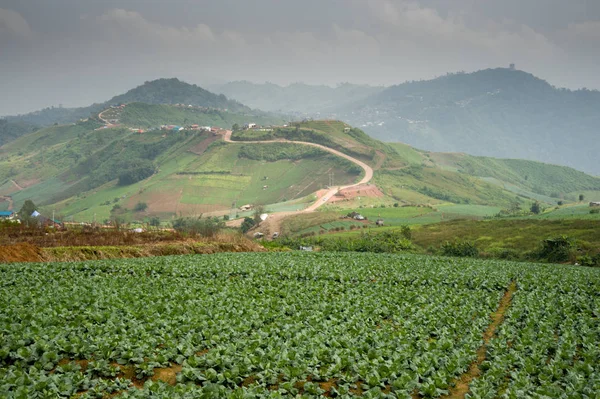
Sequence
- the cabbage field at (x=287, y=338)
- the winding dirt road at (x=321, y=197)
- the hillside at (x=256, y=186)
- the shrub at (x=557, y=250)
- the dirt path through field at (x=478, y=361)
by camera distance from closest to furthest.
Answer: the cabbage field at (x=287, y=338) < the dirt path through field at (x=478, y=361) < the shrub at (x=557, y=250) < the winding dirt road at (x=321, y=197) < the hillside at (x=256, y=186)

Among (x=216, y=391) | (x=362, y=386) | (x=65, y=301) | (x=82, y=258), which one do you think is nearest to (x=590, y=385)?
(x=362, y=386)

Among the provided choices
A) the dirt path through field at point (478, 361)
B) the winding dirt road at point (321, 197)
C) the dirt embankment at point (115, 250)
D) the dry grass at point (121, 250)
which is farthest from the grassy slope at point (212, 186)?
the dirt path through field at point (478, 361)

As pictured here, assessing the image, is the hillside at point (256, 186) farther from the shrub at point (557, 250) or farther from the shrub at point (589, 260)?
the shrub at point (589, 260)

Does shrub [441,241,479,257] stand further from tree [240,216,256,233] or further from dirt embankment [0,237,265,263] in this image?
tree [240,216,256,233]

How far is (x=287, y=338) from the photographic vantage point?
16.0 metres

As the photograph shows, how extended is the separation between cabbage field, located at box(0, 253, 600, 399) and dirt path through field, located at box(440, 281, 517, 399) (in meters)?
0.06

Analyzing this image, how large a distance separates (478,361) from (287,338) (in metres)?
6.19

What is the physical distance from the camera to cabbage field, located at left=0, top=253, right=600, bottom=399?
12.4 metres

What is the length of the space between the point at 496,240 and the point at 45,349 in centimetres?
6730

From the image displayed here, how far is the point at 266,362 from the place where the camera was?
44.0 feet

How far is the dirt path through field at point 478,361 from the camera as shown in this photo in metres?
13.2

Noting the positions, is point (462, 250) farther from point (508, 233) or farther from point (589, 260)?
point (508, 233)

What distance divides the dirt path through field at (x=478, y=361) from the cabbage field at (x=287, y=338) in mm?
63

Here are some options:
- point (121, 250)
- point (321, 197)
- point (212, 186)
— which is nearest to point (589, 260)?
point (121, 250)
